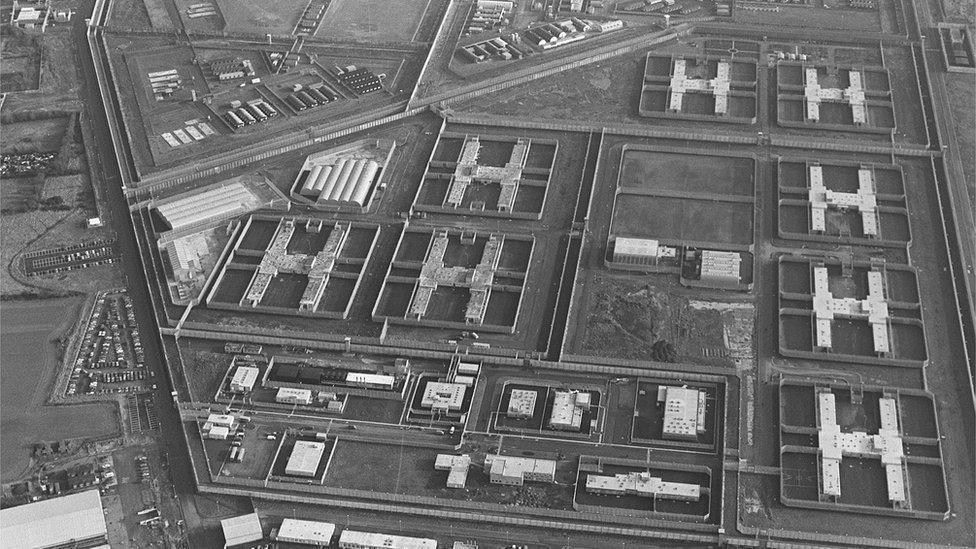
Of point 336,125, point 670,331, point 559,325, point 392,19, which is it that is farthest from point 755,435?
point 392,19

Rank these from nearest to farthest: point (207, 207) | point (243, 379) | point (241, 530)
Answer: point (241, 530) → point (243, 379) → point (207, 207)

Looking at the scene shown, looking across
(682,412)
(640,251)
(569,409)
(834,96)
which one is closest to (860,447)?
(682,412)

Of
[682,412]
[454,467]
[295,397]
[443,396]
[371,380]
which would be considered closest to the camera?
[454,467]

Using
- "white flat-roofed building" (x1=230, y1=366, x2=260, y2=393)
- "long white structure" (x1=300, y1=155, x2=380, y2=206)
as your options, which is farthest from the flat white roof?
"long white structure" (x1=300, y1=155, x2=380, y2=206)

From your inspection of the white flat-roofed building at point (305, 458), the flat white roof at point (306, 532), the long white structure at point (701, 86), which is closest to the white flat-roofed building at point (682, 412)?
the flat white roof at point (306, 532)

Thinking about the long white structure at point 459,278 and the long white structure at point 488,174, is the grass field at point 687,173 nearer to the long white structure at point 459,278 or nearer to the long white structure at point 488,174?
the long white structure at point 488,174

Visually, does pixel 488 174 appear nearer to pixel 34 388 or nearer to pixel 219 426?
pixel 219 426
